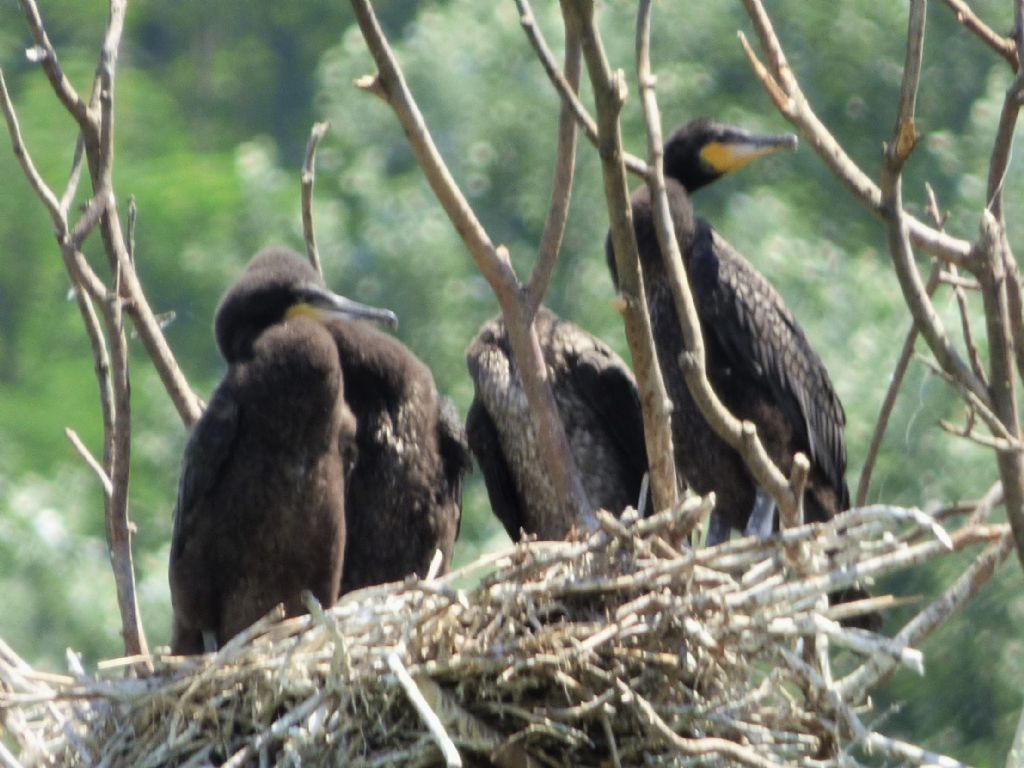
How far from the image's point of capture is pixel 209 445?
5176 millimetres

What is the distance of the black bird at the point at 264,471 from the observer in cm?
519

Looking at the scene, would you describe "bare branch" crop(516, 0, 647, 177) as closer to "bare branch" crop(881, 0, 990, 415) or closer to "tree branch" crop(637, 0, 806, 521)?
"tree branch" crop(637, 0, 806, 521)

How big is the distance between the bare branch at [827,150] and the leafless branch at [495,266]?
2.25 ft

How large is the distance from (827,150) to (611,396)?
1.89m

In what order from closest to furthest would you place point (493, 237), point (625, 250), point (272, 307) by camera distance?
1. point (625, 250)
2. point (272, 307)
3. point (493, 237)

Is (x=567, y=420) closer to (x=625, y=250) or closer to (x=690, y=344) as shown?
(x=690, y=344)

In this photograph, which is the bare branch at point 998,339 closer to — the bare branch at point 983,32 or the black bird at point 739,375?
the bare branch at point 983,32

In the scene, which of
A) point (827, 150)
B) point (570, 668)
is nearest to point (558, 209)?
point (827, 150)

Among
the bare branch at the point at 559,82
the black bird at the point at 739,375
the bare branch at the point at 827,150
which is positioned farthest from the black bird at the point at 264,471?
the bare branch at the point at 827,150

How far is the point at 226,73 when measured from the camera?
2042 cm

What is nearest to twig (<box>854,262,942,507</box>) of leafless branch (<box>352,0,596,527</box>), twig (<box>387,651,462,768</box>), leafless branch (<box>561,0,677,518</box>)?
leafless branch (<box>561,0,677,518</box>)

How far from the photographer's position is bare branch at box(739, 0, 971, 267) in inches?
150

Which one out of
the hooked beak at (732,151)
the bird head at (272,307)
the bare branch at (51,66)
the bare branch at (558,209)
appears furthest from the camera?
the hooked beak at (732,151)

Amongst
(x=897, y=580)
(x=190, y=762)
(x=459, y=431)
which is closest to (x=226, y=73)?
(x=897, y=580)
